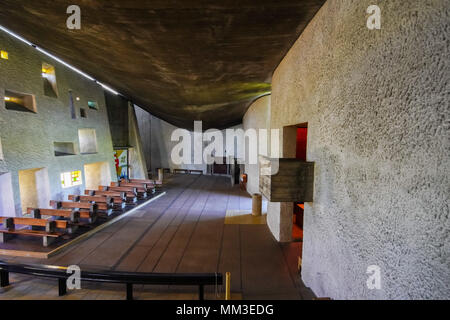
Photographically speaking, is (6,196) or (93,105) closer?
(6,196)

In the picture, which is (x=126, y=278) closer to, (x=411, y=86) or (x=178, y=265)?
(x=178, y=265)

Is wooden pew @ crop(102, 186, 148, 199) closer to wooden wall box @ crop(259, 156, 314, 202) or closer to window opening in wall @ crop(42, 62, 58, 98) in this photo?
window opening in wall @ crop(42, 62, 58, 98)

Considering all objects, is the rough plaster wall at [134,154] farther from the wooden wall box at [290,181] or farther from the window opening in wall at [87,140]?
the wooden wall box at [290,181]

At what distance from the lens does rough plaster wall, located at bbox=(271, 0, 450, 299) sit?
1377 mm

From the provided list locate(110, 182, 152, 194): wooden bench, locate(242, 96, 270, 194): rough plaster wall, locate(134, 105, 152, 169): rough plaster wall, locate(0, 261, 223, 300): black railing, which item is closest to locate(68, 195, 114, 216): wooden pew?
locate(110, 182, 152, 194): wooden bench

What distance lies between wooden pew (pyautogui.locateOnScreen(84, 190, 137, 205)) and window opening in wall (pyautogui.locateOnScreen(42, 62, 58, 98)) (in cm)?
405

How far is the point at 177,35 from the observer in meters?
4.22

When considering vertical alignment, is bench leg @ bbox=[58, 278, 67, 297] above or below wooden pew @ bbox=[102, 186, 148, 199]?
below

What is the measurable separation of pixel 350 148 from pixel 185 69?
16.7 ft

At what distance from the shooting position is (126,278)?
3.19 metres

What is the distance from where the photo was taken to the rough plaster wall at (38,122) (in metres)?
6.43

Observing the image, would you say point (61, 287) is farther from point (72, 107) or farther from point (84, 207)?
point (72, 107)

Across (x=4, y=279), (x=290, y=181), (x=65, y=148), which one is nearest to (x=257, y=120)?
(x=290, y=181)

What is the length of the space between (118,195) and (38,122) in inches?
143
